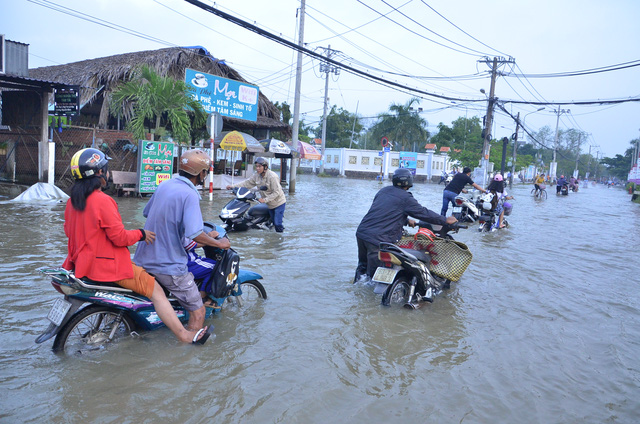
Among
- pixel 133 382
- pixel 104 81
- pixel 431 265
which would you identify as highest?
pixel 104 81

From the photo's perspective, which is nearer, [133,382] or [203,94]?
[133,382]

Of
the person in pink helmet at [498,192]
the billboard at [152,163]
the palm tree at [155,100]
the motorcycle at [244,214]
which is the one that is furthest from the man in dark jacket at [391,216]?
the palm tree at [155,100]

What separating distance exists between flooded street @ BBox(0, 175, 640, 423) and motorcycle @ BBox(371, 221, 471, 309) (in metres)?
0.18

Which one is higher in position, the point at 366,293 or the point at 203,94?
the point at 203,94

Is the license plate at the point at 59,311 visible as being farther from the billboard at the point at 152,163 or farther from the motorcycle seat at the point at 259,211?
the billboard at the point at 152,163

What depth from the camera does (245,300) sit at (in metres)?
5.21

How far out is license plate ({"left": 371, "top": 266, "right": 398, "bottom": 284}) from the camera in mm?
5168

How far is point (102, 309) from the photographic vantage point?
3576mm

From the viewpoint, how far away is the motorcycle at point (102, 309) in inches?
132

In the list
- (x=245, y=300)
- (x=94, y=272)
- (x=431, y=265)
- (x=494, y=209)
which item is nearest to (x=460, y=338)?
(x=431, y=265)

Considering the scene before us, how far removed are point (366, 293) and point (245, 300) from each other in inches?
61.3

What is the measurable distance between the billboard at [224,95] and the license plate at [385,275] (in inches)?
592

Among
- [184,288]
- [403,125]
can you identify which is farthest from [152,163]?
[403,125]

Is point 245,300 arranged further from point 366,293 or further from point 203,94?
point 203,94
